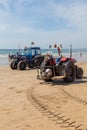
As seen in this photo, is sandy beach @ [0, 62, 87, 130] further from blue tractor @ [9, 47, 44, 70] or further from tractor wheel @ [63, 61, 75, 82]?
blue tractor @ [9, 47, 44, 70]

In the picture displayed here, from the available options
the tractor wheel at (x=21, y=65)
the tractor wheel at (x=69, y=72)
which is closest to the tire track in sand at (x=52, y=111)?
the tractor wheel at (x=69, y=72)

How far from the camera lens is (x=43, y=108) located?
870cm

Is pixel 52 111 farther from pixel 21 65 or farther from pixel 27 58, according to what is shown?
A: pixel 27 58

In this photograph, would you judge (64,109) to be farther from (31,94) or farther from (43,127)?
(31,94)

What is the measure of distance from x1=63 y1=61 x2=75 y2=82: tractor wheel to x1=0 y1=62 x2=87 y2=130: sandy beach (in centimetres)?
167

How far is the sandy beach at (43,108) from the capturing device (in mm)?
7012

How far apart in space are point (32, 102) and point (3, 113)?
1.54 metres

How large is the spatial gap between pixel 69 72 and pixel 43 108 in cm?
596

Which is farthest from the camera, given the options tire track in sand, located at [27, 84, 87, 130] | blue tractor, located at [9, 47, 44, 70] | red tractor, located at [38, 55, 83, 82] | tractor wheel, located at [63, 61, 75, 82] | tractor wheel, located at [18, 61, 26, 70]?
blue tractor, located at [9, 47, 44, 70]

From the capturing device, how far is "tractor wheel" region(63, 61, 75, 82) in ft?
46.9

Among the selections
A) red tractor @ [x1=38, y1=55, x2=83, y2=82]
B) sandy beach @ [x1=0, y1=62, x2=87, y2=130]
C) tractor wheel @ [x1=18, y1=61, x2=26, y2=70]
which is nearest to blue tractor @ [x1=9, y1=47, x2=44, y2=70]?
tractor wheel @ [x1=18, y1=61, x2=26, y2=70]

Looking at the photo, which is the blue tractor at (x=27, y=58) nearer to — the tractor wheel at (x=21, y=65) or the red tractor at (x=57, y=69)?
the tractor wheel at (x=21, y=65)

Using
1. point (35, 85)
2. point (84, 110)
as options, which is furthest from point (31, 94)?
point (84, 110)

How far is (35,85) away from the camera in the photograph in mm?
13523
